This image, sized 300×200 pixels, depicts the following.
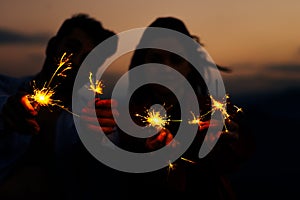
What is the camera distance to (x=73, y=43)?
2.99 meters

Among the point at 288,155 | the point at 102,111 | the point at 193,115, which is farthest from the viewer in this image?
the point at 288,155

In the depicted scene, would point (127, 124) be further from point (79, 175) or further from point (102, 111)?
point (79, 175)

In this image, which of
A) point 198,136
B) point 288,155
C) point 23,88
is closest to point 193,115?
point 198,136

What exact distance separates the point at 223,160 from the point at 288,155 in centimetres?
316

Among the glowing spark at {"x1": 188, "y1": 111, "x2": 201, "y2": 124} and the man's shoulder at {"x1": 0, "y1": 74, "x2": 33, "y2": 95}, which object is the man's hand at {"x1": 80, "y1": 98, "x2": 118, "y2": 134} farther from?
the man's shoulder at {"x1": 0, "y1": 74, "x2": 33, "y2": 95}

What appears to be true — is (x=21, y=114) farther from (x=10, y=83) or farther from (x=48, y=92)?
(x=10, y=83)

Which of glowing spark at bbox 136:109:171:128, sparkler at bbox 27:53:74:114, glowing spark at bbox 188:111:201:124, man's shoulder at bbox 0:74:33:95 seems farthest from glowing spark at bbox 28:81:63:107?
glowing spark at bbox 188:111:201:124

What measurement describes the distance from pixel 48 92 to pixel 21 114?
29 cm

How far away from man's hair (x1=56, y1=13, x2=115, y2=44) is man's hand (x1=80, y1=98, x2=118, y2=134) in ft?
1.59

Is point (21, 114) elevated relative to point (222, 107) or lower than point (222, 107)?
elevated

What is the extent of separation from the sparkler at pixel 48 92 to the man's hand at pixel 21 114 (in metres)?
0.07

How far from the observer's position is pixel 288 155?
18.8 ft

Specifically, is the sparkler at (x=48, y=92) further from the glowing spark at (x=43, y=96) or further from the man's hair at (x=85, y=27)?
the man's hair at (x=85, y=27)

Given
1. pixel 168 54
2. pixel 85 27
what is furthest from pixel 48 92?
pixel 168 54
